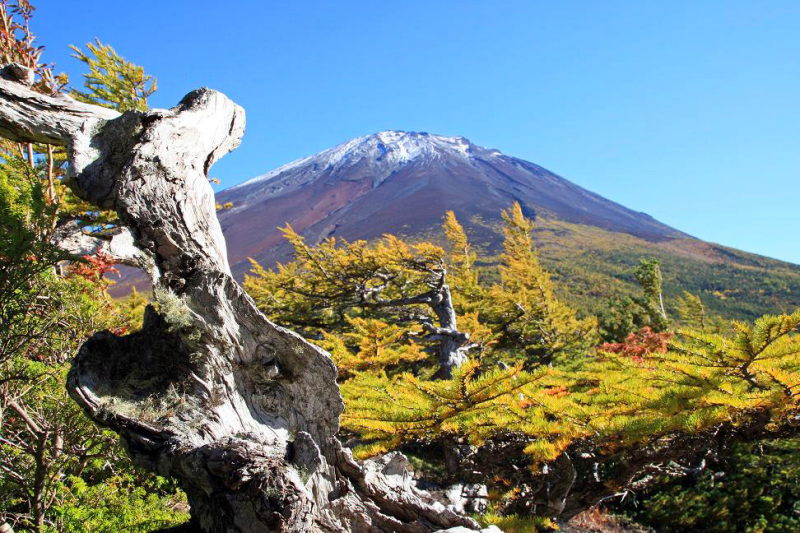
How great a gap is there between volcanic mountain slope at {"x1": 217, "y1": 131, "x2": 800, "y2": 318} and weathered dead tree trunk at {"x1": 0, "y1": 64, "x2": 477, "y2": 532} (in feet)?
124

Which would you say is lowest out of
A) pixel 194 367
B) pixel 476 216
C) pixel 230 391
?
pixel 230 391

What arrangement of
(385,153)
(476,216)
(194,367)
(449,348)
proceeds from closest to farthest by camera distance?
(194,367)
(449,348)
(476,216)
(385,153)

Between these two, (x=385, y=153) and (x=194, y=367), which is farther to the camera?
A: (x=385, y=153)

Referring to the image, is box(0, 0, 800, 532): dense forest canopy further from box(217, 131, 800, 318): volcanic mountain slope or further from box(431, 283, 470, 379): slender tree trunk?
box(217, 131, 800, 318): volcanic mountain slope

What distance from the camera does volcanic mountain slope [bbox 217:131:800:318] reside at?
175 ft

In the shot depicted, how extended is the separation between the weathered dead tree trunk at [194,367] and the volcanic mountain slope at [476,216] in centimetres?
3794

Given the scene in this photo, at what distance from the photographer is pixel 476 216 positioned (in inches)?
3169

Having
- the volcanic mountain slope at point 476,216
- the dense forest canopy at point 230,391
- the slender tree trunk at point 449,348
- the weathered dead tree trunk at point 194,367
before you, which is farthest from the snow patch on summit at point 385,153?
the weathered dead tree trunk at point 194,367

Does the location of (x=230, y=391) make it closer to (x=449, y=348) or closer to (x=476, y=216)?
(x=449, y=348)

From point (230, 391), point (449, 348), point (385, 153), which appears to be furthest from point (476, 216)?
point (230, 391)

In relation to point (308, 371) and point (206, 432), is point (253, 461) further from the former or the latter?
point (308, 371)

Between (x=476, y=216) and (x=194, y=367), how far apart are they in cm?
8043

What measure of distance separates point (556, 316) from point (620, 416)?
9.47 meters

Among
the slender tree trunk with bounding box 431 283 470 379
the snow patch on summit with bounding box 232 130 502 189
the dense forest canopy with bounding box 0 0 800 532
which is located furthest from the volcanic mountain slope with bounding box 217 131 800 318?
the dense forest canopy with bounding box 0 0 800 532
